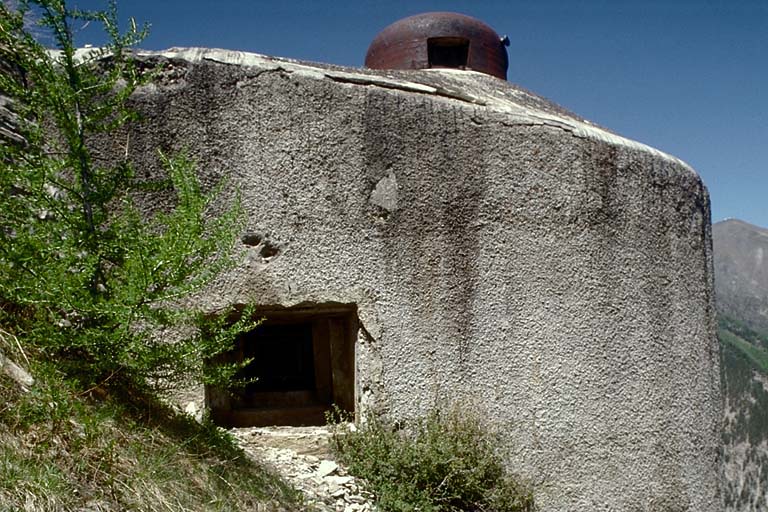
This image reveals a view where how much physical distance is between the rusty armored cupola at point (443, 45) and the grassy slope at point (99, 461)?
4880mm

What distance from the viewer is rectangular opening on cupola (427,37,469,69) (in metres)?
6.82

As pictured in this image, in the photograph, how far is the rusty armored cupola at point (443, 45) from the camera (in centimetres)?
678

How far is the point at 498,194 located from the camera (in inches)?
152

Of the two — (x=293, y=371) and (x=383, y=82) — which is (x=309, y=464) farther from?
(x=383, y=82)

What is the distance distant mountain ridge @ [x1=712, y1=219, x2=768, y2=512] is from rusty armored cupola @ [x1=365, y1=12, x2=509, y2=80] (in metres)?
5.38

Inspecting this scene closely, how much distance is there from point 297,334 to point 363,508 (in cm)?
134

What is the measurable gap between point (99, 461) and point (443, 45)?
18.3 feet

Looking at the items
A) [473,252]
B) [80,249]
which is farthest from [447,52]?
[80,249]

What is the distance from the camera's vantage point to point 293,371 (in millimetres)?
4398

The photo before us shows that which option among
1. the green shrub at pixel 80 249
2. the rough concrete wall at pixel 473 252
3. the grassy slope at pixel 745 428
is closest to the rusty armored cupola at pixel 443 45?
the rough concrete wall at pixel 473 252

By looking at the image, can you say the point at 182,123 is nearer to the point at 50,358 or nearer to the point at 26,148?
the point at 26,148

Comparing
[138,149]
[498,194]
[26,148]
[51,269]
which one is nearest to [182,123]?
[138,149]

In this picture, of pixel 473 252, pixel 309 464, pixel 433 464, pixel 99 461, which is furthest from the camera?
pixel 473 252

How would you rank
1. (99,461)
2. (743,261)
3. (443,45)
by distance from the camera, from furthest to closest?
(743,261) → (443,45) → (99,461)
